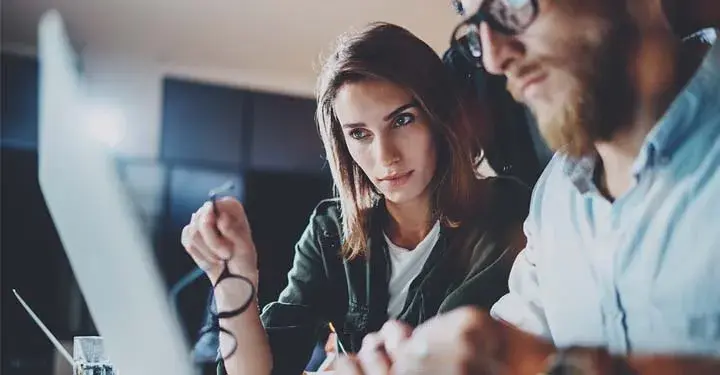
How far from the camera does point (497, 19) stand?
66 centimetres

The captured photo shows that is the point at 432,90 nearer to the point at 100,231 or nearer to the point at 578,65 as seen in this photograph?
the point at 578,65

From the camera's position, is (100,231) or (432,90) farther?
(100,231)

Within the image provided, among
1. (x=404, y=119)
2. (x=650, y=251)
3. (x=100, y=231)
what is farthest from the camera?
(x=100, y=231)

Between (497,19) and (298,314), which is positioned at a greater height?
(497,19)

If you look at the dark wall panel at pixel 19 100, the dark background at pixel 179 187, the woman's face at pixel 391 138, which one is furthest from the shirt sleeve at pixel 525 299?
the dark wall panel at pixel 19 100

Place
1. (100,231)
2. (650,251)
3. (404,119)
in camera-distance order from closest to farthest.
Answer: (650,251), (404,119), (100,231)

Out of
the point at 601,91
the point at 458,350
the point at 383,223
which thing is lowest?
the point at 458,350

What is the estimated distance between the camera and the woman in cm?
74

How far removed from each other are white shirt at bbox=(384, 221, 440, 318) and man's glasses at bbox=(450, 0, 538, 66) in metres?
0.17

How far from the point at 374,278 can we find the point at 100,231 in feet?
1.01

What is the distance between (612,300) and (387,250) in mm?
224

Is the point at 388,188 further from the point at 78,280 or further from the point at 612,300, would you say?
the point at 78,280

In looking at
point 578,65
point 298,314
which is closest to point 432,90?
point 578,65

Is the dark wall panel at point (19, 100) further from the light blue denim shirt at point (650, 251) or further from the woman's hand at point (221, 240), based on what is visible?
the light blue denim shirt at point (650, 251)
